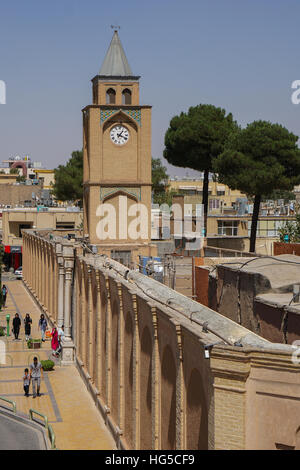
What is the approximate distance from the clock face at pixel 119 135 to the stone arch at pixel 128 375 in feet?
64.5

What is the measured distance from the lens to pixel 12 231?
6931 cm

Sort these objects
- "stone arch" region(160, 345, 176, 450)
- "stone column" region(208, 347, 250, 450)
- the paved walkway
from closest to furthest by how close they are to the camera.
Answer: "stone column" region(208, 347, 250, 450)
"stone arch" region(160, 345, 176, 450)
the paved walkway

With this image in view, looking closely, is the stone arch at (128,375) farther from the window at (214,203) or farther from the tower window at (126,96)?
the window at (214,203)

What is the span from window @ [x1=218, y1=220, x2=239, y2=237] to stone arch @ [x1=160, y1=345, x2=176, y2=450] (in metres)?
39.8

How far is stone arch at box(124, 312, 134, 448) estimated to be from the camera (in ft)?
60.6

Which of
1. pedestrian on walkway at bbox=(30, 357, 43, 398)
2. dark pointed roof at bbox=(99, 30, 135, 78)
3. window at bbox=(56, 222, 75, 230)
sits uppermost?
dark pointed roof at bbox=(99, 30, 135, 78)

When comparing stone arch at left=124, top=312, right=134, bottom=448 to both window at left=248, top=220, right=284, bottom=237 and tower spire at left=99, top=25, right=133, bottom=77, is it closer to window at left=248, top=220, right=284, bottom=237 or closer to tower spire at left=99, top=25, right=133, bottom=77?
tower spire at left=99, top=25, right=133, bottom=77

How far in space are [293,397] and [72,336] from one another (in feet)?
69.5

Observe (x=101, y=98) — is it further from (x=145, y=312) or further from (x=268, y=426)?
(x=268, y=426)

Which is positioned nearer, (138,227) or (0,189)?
(138,227)

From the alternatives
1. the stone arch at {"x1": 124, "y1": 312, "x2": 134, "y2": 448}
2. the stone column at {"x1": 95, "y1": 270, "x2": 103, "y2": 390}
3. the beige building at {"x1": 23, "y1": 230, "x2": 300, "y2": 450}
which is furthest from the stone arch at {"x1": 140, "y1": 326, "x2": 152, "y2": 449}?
the stone column at {"x1": 95, "y1": 270, "x2": 103, "y2": 390}

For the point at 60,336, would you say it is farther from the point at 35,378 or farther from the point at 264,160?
the point at 264,160

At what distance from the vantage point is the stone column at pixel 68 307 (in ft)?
96.9
